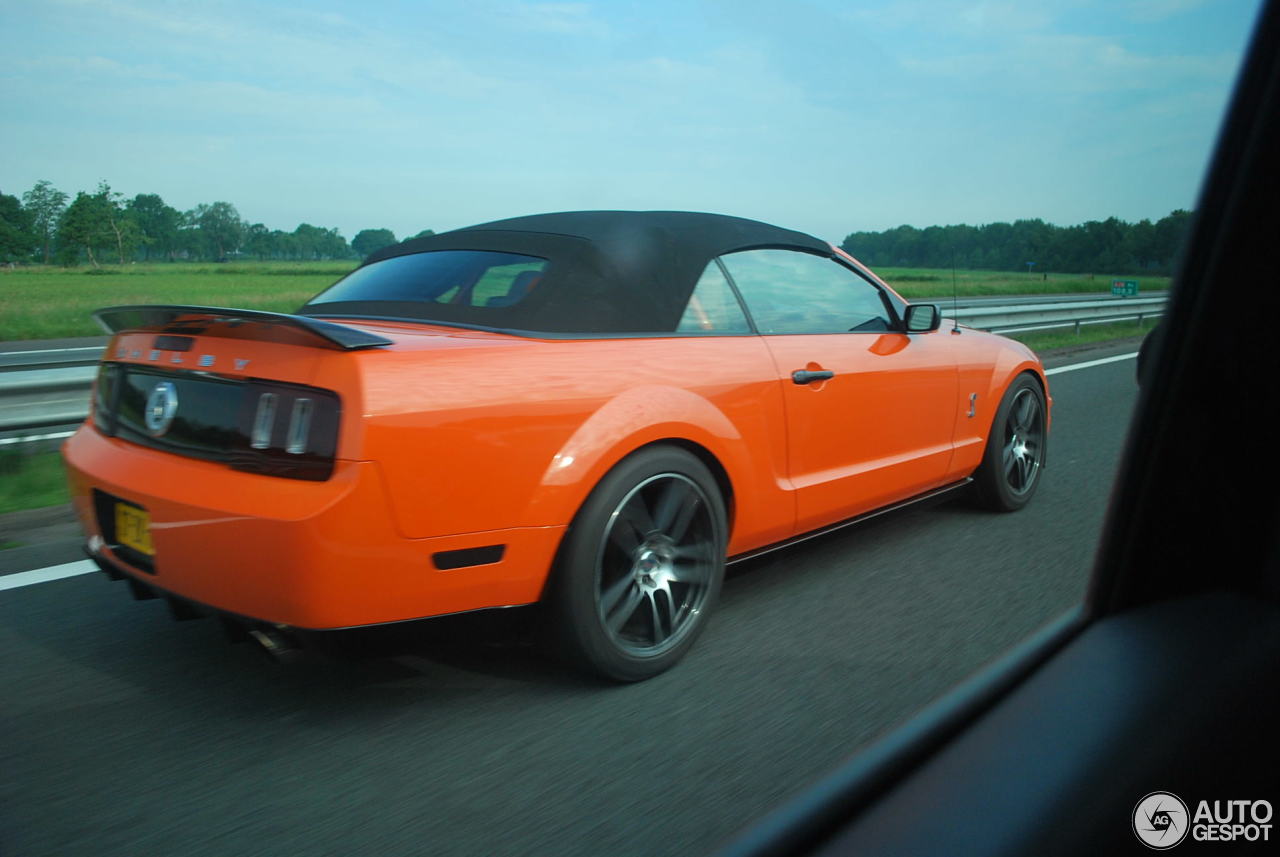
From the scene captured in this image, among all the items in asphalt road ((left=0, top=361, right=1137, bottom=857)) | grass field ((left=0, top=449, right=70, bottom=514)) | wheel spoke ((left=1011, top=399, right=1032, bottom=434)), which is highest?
wheel spoke ((left=1011, top=399, right=1032, bottom=434))

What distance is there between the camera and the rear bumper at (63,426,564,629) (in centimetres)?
243

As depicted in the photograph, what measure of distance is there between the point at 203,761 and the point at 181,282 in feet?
129

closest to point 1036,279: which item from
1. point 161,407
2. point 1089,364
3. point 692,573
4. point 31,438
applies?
point 692,573

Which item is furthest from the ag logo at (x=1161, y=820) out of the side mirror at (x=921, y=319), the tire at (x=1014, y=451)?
the tire at (x=1014, y=451)

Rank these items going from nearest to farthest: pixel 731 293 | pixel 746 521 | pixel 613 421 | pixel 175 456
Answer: pixel 175 456 < pixel 613 421 < pixel 746 521 < pixel 731 293

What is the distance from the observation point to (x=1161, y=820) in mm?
1224

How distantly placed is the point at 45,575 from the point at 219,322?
203cm

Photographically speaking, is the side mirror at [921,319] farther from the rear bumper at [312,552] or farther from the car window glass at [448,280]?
the rear bumper at [312,552]

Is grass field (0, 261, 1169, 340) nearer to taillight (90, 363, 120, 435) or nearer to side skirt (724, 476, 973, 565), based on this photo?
side skirt (724, 476, 973, 565)

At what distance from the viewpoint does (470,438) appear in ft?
8.55

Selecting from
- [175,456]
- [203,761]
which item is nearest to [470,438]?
[175,456]

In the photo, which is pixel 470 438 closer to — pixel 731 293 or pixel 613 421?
pixel 613 421

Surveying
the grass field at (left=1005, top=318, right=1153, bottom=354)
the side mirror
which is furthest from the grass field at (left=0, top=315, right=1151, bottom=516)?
the grass field at (left=1005, top=318, right=1153, bottom=354)

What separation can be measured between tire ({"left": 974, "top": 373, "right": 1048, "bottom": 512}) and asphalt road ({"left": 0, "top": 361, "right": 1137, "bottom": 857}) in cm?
97
